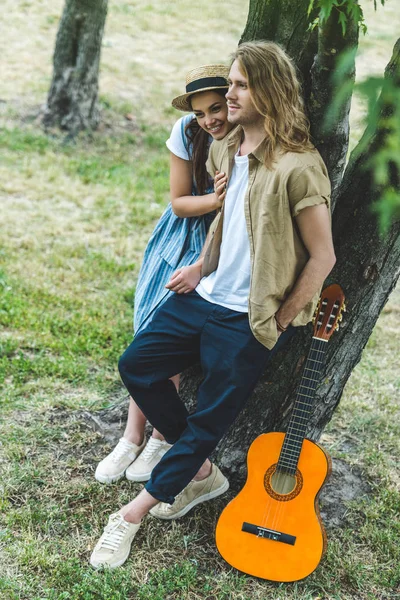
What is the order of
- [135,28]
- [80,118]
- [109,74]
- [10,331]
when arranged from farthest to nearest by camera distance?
[135,28] < [109,74] < [80,118] < [10,331]

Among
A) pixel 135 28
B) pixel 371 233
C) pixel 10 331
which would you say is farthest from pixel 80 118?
pixel 371 233

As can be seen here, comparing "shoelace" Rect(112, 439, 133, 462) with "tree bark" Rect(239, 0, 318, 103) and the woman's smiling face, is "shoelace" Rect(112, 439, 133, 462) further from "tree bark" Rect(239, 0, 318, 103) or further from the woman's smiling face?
"tree bark" Rect(239, 0, 318, 103)

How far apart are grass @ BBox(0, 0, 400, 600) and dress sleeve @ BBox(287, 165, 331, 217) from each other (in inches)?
34.1

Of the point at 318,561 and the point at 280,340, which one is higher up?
the point at 280,340

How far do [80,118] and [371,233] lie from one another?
221 inches

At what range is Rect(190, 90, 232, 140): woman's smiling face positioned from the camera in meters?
2.74

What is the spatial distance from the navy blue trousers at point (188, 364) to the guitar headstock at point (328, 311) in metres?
0.15

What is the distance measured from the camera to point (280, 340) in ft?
9.12

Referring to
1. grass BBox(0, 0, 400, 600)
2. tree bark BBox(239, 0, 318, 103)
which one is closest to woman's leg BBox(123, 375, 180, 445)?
grass BBox(0, 0, 400, 600)

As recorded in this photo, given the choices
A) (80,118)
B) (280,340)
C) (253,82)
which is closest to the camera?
(253,82)

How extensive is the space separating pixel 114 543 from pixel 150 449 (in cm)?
53

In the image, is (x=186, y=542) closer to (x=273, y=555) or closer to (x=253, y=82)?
(x=273, y=555)

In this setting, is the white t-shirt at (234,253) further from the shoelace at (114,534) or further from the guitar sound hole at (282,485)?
the shoelace at (114,534)

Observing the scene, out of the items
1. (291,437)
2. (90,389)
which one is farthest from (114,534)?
(90,389)
